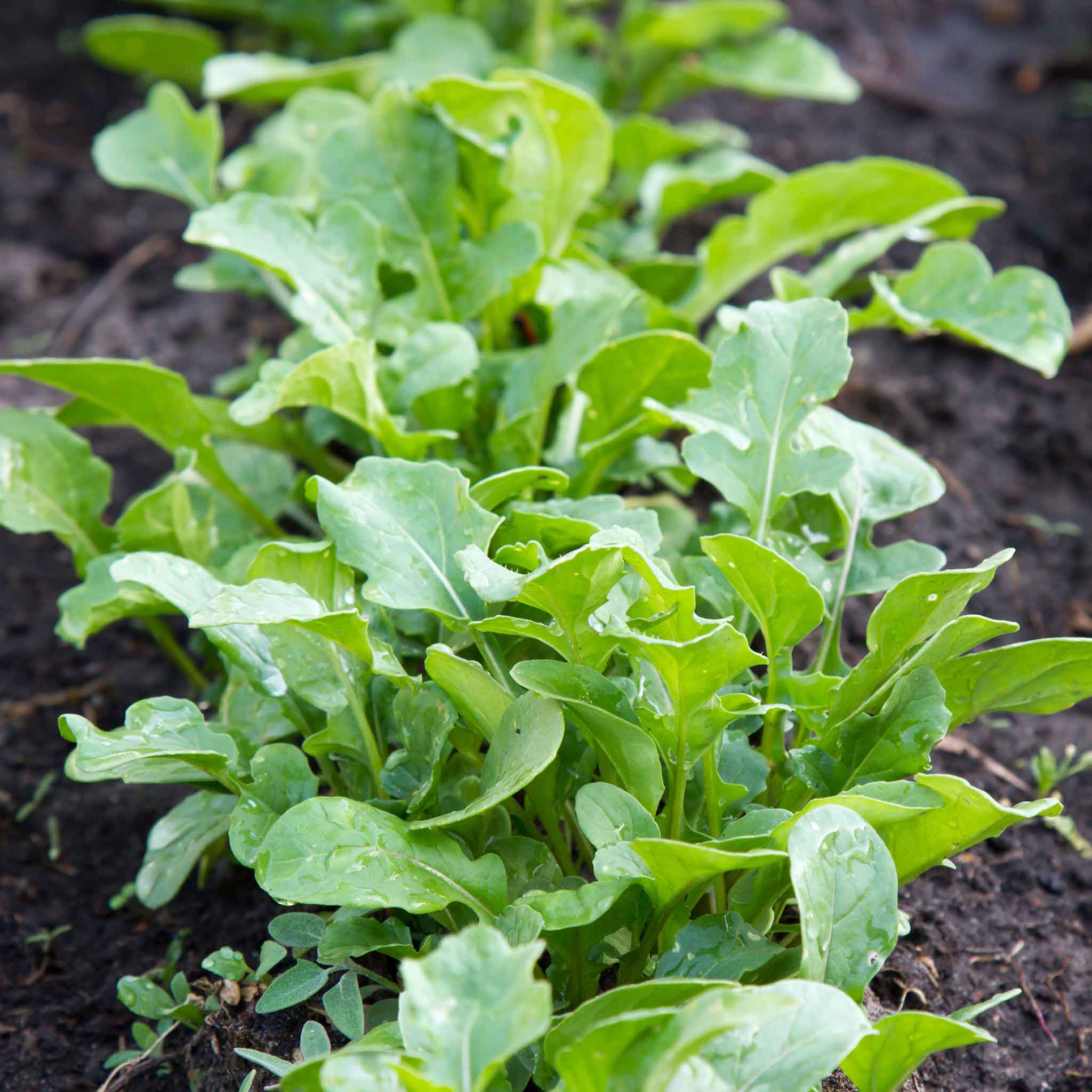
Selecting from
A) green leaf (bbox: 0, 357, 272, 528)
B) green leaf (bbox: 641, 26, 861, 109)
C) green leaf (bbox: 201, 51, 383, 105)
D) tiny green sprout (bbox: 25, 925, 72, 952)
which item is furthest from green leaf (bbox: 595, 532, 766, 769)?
green leaf (bbox: 641, 26, 861, 109)

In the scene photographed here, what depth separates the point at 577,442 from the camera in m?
1.64

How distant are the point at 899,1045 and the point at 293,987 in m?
0.55

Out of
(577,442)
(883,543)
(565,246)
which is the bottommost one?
(883,543)

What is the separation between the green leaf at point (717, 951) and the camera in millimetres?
1043

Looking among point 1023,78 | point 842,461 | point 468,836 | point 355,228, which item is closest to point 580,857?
point 468,836

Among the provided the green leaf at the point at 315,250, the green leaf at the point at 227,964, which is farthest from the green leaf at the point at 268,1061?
the green leaf at the point at 315,250

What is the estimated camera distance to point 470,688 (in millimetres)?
1124

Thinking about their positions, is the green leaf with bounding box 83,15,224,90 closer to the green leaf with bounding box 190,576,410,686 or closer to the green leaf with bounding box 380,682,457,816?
the green leaf with bounding box 190,576,410,686

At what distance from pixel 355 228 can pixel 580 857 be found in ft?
2.95

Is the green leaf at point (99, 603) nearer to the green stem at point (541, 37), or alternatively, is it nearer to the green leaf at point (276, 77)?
the green leaf at point (276, 77)

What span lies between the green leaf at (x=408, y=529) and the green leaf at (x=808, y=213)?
0.85 metres

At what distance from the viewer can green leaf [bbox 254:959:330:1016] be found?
1.10m

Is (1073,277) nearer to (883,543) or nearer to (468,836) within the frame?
(883,543)

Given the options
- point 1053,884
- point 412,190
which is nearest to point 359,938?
point 1053,884
